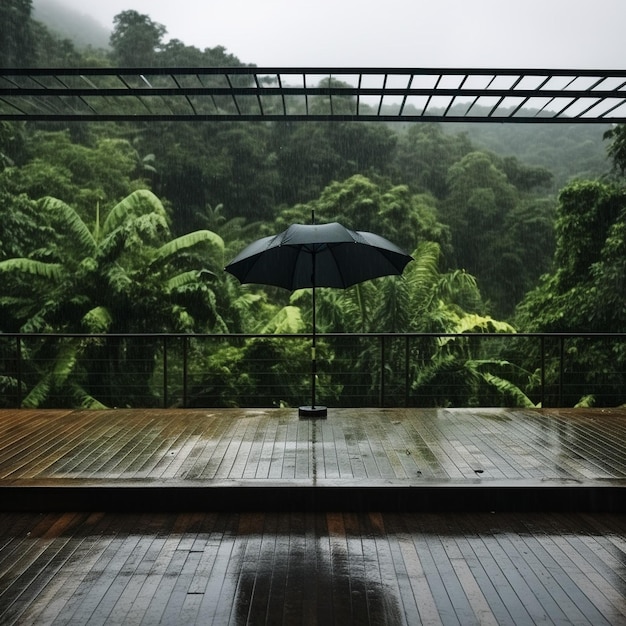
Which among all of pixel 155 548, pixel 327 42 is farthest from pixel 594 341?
pixel 327 42

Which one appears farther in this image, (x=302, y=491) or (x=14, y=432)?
(x=14, y=432)

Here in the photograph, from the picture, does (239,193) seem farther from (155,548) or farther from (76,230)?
(155,548)

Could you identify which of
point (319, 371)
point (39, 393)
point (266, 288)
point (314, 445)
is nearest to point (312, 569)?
point (314, 445)

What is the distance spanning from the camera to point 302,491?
435cm

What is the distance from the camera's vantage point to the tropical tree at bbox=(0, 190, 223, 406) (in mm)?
13648

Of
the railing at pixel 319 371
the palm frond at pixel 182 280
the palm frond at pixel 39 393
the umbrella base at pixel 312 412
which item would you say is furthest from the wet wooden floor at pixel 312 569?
the palm frond at pixel 182 280

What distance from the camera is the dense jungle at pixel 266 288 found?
547 inches

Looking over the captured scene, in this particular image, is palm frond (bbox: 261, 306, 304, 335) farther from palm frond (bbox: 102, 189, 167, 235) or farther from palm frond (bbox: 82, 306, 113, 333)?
palm frond (bbox: 102, 189, 167, 235)

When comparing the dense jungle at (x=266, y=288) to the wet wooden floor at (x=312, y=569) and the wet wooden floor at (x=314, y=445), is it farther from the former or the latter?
the wet wooden floor at (x=312, y=569)

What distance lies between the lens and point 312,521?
4.21 m

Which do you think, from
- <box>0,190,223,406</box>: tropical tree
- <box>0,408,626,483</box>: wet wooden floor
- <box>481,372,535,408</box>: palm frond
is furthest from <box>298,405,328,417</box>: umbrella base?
<box>0,190,223,406</box>: tropical tree

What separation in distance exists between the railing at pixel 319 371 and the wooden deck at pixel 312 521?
6.94 m

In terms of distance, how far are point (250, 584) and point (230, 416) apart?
3500 mm

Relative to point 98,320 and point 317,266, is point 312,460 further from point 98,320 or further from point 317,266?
point 98,320
